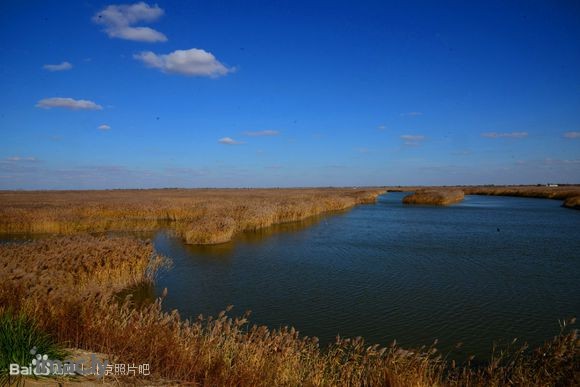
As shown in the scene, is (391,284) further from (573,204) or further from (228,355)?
(573,204)

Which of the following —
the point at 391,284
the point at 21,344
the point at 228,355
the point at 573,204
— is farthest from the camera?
the point at 573,204

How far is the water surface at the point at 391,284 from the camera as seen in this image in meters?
9.16

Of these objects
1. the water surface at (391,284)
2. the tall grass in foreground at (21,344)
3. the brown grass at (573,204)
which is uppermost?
the brown grass at (573,204)

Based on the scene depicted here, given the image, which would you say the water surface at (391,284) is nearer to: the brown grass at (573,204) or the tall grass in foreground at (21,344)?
the tall grass in foreground at (21,344)

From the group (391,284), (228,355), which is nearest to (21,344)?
(228,355)

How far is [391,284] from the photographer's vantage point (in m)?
12.9

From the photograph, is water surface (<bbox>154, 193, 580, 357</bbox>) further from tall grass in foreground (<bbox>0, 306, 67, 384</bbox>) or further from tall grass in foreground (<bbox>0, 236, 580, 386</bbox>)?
tall grass in foreground (<bbox>0, 306, 67, 384</bbox>)

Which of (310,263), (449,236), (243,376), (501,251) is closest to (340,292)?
(310,263)

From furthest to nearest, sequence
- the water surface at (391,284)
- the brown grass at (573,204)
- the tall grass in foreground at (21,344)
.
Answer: the brown grass at (573,204)
the water surface at (391,284)
the tall grass in foreground at (21,344)

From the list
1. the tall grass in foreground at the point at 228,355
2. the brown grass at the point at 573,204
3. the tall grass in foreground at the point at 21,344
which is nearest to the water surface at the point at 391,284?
the tall grass in foreground at the point at 228,355

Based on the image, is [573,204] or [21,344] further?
[573,204]

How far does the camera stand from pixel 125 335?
5453mm

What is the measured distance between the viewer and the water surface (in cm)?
916

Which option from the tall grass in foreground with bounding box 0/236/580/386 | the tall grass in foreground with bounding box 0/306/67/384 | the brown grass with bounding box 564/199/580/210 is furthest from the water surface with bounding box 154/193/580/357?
the brown grass with bounding box 564/199/580/210
